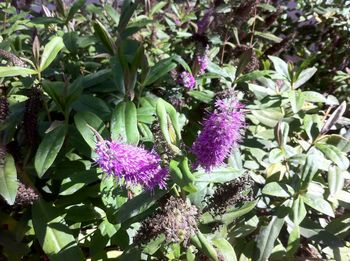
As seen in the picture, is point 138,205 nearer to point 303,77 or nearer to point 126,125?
point 126,125

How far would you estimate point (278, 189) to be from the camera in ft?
5.14

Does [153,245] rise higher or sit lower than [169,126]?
lower

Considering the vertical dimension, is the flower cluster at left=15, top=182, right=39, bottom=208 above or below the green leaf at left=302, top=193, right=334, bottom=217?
above

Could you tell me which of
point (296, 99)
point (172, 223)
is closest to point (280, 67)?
point (296, 99)

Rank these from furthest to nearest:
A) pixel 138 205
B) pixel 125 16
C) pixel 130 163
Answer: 1. pixel 125 16
2. pixel 138 205
3. pixel 130 163

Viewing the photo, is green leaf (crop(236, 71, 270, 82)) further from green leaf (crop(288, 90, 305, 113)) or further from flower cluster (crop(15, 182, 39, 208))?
flower cluster (crop(15, 182, 39, 208))

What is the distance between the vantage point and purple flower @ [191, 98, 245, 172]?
1129mm

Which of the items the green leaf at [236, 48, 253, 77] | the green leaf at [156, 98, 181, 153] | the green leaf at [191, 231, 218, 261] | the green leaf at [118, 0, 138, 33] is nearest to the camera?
the green leaf at [156, 98, 181, 153]

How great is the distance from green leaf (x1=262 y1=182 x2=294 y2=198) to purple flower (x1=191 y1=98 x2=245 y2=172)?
0.43 meters

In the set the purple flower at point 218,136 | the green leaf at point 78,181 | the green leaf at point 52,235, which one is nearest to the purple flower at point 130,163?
the purple flower at point 218,136

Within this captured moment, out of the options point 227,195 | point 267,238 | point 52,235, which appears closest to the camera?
point 227,195

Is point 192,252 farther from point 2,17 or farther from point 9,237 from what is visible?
point 2,17

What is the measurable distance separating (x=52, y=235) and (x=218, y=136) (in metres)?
0.68

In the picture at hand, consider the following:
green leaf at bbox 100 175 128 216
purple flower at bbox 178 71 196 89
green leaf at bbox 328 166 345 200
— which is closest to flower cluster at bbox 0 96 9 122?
green leaf at bbox 100 175 128 216
